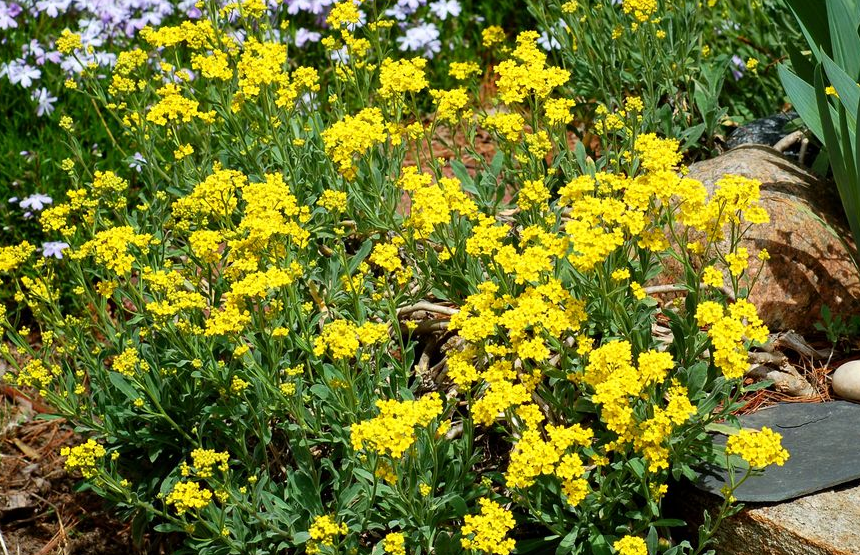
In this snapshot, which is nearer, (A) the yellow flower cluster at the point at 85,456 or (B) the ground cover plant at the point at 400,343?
(B) the ground cover plant at the point at 400,343

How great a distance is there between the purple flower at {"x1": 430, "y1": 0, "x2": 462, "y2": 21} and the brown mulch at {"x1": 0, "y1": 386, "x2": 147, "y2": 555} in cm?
306

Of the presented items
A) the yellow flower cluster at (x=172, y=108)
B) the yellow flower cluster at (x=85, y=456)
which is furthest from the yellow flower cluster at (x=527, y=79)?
the yellow flower cluster at (x=85, y=456)

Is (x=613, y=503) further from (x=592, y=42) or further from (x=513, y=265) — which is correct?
(x=592, y=42)

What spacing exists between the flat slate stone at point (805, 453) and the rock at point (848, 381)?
48mm

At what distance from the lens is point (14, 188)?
493 cm

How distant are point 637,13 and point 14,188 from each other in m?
3.16

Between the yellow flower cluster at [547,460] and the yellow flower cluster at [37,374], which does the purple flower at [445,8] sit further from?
the yellow flower cluster at [547,460]

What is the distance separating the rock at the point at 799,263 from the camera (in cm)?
360

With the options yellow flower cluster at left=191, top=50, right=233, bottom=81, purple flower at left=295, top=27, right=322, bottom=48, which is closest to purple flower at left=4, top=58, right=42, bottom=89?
purple flower at left=295, top=27, right=322, bottom=48

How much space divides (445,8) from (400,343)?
3.20 m

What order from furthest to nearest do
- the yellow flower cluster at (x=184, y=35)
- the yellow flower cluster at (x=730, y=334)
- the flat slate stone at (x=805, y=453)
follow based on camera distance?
the yellow flower cluster at (x=184, y=35) → the flat slate stone at (x=805, y=453) → the yellow flower cluster at (x=730, y=334)

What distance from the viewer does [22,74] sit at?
5.15 meters

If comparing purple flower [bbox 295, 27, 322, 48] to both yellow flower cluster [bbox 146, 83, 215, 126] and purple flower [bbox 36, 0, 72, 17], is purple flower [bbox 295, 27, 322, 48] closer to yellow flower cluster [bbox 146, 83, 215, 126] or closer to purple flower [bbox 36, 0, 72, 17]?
purple flower [bbox 36, 0, 72, 17]

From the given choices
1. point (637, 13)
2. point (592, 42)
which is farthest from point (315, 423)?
point (592, 42)
